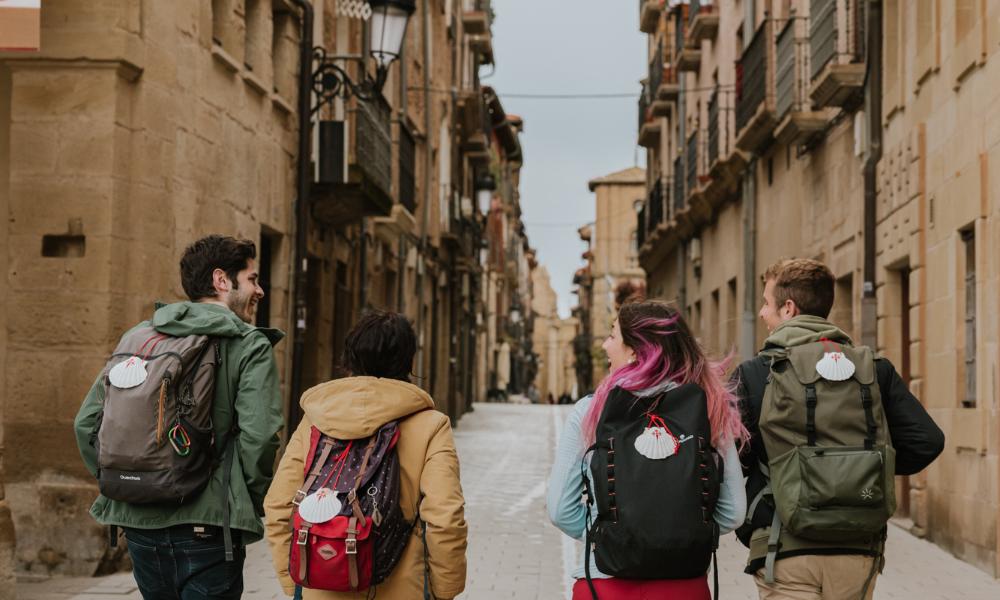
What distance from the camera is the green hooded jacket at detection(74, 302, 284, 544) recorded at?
14.9ft

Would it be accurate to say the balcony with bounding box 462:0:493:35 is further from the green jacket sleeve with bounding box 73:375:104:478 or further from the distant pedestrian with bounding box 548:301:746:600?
the distant pedestrian with bounding box 548:301:746:600

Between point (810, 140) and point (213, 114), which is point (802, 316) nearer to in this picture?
point (213, 114)

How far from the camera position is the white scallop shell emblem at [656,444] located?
3.93 m

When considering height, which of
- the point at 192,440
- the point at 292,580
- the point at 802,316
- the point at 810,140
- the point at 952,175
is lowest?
the point at 292,580

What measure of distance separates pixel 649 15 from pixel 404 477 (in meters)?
34.6

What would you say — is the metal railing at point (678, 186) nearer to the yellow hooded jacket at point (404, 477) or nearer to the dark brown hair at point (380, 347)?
the dark brown hair at point (380, 347)

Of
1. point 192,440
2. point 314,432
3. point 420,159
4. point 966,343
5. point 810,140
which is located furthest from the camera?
point 420,159

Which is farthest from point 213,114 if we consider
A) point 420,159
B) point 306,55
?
point 420,159

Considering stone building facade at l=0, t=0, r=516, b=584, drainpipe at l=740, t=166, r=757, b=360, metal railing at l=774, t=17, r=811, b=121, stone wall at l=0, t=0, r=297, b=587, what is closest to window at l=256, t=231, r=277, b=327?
stone building facade at l=0, t=0, r=516, b=584

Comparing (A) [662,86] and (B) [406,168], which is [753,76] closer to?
(B) [406,168]

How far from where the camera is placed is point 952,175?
39.3ft

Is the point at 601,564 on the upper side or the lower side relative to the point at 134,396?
lower

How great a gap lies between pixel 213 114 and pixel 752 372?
8.70m

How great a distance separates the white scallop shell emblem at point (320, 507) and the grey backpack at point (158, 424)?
0.59m
